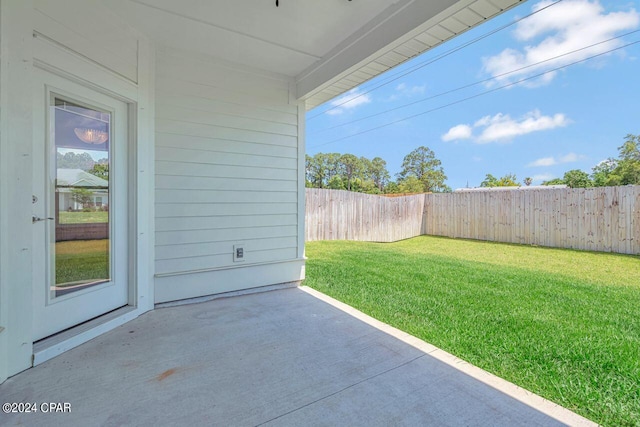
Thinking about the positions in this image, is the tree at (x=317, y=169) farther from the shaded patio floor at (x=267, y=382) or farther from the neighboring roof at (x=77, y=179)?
the shaded patio floor at (x=267, y=382)

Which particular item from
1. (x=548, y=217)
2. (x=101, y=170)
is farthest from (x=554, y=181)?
(x=101, y=170)

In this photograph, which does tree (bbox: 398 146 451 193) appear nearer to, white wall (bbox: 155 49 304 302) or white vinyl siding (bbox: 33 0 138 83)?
white wall (bbox: 155 49 304 302)

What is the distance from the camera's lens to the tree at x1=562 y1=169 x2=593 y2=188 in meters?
18.2

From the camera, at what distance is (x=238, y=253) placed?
131 inches

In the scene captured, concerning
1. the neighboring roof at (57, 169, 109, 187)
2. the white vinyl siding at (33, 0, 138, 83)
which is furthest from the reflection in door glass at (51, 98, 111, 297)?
the white vinyl siding at (33, 0, 138, 83)

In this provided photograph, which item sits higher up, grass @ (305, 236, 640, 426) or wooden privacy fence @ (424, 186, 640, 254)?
wooden privacy fence @ (424, 186, 640, 254)

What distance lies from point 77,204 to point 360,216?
6.58m

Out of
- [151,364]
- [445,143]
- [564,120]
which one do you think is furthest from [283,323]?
[445,143]

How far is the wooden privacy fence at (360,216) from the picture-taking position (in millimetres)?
7379

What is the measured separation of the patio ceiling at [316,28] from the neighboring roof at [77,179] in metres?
1.38

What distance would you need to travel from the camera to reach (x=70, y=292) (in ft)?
7.11

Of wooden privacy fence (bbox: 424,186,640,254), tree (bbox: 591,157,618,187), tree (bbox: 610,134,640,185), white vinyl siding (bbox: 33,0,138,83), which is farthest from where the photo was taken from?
tree (bbox: 591,157,618,187)

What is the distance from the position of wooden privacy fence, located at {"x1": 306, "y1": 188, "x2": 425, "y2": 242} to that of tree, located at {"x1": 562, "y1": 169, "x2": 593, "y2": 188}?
1619cm

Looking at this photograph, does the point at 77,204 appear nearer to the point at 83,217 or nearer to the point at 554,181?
the point at 83,217
